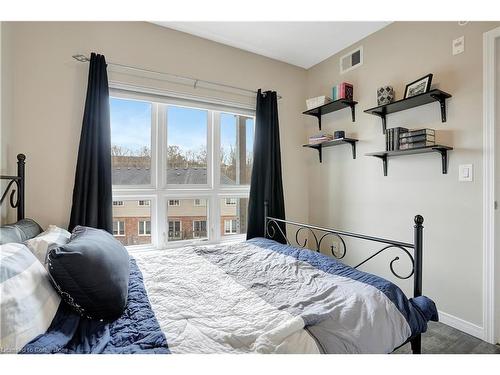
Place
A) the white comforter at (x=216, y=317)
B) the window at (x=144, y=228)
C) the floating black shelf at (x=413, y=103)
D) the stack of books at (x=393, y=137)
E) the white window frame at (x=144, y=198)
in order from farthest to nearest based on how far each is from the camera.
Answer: the window at (x=144, y=228), the white window frame at (x=144, y=198), the stack of books at (x=393, y=137), the floating black shelf at (x=413, y=103), the white comforter at (x=216, y=317)

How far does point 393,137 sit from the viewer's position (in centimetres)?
227

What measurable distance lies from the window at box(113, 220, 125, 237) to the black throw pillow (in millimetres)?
1447

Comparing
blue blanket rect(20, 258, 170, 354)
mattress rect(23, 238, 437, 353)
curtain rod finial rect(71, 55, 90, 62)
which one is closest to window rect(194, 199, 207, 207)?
mattress rect(23, 238, 437, 353)

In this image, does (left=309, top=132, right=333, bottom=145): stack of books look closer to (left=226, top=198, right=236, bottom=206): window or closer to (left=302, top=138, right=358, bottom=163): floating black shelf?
(left=302, top=138, right=358, bottom=163): floating black shelf

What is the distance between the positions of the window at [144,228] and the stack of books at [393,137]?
2257 mm

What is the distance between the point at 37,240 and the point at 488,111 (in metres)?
2.77

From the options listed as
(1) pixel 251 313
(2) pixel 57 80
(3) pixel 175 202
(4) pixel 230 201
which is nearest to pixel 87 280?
(1) pixel 251 313

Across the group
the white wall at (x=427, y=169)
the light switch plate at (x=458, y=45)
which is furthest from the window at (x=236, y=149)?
the light switch plate at (x=458, y=45)

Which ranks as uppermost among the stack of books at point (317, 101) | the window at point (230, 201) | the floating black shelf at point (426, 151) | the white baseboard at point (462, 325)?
the stack of books at point (317, 101)

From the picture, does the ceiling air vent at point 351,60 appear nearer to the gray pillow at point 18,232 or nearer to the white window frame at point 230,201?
the white window frame at point 230,201

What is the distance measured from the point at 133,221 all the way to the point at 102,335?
1.71m

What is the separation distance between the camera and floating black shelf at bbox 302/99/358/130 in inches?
106

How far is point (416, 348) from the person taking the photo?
1.29m

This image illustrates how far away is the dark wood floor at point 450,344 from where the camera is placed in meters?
1.74
